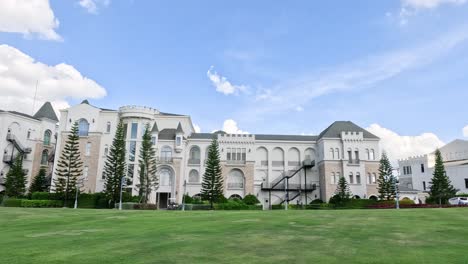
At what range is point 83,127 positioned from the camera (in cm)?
5534

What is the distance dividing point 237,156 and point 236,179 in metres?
3.86

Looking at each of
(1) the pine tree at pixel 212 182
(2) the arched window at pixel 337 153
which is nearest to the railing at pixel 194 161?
(1) the pine tree at pixel 212 182

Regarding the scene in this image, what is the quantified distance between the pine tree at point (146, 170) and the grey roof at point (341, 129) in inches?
1100

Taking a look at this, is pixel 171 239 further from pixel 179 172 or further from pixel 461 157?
pixel 461 157

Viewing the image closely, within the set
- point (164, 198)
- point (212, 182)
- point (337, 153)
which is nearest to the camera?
point (212, 182)

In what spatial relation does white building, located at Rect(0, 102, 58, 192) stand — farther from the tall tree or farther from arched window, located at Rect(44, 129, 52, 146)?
the tall tree

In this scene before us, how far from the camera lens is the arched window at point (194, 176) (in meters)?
57.0

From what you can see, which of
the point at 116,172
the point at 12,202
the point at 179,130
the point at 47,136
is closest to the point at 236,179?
the point at 179,130

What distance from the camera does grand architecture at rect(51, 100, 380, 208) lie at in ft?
178

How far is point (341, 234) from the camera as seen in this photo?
1295 centimetres

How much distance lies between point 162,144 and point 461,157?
192 ft

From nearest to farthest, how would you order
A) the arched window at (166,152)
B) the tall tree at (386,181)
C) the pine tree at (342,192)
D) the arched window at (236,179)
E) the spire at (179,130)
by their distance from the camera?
the pine tree at (342,192) → the tall tree at (386,181) → the spire at (179,130) → the arched window at (166,152) → the arched window at (236,179)

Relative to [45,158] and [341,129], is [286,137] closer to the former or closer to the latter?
[341,129]

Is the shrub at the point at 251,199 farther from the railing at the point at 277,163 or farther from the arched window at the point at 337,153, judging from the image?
the arched window at the point at 337,153
